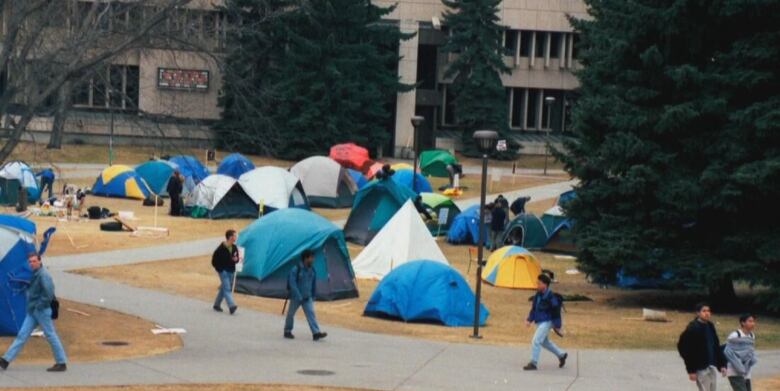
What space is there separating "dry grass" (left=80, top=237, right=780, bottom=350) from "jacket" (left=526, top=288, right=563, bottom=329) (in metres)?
3.61

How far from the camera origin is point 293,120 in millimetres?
70375

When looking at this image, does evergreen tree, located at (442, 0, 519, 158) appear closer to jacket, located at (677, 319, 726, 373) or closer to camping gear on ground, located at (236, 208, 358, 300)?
camping gear on ground, located at (236, 208, 358, 300)

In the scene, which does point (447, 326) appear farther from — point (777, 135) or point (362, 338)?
point (777, 135)

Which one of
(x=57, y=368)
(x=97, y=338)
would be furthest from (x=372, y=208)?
(x=57, y=368)

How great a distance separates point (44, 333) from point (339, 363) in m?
4.49

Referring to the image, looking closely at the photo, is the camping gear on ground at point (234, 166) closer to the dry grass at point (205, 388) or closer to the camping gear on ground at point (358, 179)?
the camping gear on ground at point (358, 179)

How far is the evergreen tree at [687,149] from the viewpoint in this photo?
2814 cm

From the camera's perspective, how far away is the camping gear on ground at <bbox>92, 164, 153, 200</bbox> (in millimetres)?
49281

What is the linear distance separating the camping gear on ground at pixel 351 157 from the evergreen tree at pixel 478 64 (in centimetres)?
1670

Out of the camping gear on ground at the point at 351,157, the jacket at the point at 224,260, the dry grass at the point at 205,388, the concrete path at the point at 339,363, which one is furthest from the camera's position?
the camping gear on ground at the point at 351,157

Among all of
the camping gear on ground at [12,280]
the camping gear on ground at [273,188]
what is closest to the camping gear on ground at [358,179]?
the camping gear on ground at [273,188]

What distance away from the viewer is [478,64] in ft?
257

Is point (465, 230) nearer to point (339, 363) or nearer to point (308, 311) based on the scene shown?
point (308, 311)

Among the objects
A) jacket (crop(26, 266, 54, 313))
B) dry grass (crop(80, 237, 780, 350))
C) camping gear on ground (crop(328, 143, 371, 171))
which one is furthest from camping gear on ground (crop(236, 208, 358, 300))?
camping gear on ground (crop(328, 143, 371, 171))
